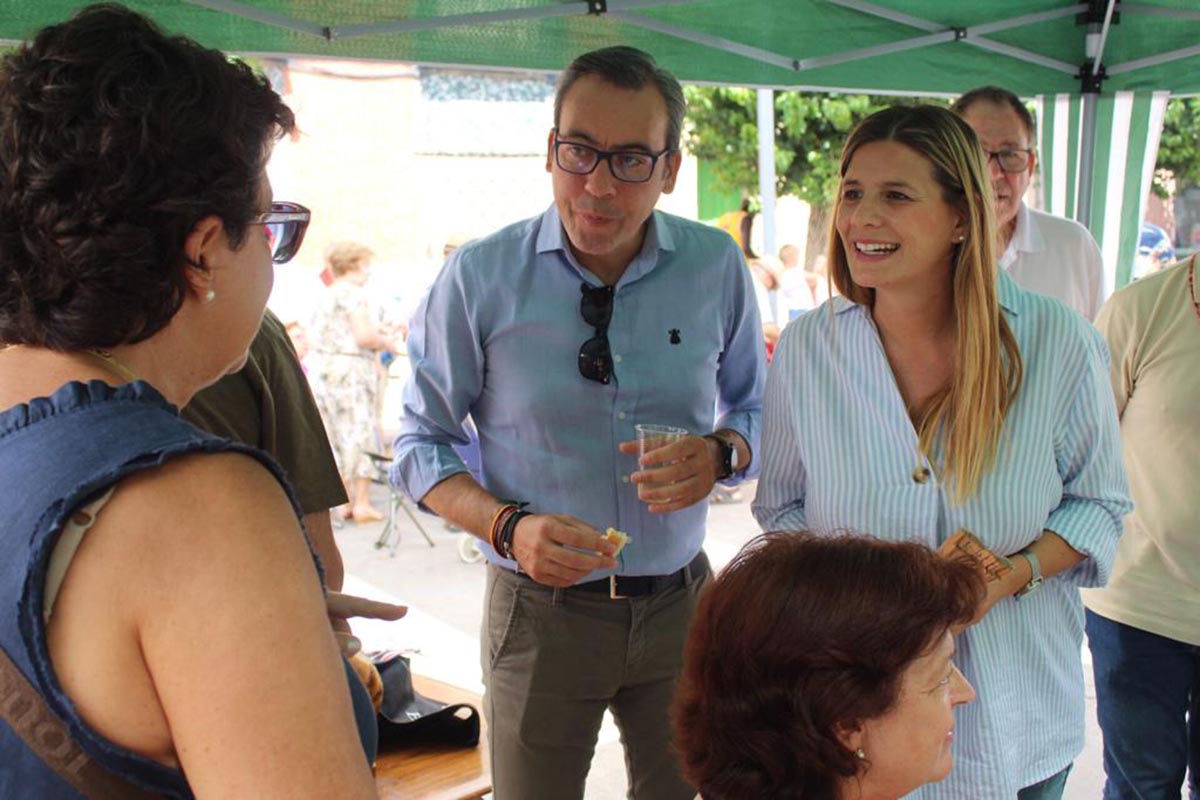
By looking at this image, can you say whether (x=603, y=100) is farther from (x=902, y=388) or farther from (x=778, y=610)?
(x=778, y=610)

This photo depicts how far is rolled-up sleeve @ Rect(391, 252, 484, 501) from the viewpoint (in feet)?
8.45

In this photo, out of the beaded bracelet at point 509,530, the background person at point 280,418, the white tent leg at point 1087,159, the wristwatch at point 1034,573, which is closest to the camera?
the wristwatch at point 1034,573

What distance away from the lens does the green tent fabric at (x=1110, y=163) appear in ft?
16.5

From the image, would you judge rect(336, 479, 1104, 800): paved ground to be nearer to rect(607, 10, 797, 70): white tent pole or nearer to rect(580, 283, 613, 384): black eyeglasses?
rect(580, 283, 613, 384): black eyeglasses

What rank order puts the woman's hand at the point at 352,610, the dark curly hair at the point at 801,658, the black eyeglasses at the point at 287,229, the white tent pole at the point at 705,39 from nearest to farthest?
the woman's hand at the point at 352,610 → the black eyeglasses at the point at 287,229 → the dark curly hair at the point at 801,658 → the white tent pole at the point at 705,39

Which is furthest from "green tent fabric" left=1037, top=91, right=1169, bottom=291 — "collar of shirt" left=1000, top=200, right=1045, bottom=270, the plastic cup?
the plastic cup

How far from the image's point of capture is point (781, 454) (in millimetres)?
2320

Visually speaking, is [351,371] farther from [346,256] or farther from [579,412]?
[579,412]

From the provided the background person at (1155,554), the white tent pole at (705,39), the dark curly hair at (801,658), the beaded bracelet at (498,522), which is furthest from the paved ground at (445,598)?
the dark curly hair at (801,658)

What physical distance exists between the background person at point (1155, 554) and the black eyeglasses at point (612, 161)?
1.35m

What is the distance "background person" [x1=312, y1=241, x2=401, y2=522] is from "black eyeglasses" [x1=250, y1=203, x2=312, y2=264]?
7.77m

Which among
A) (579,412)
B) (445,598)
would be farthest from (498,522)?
(445,598)

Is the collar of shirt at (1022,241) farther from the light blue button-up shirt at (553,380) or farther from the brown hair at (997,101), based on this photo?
the light blue button-up shirt at (553,380)

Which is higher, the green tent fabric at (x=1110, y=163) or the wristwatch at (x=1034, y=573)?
the green tent fabric at (x=1110, y=163)
